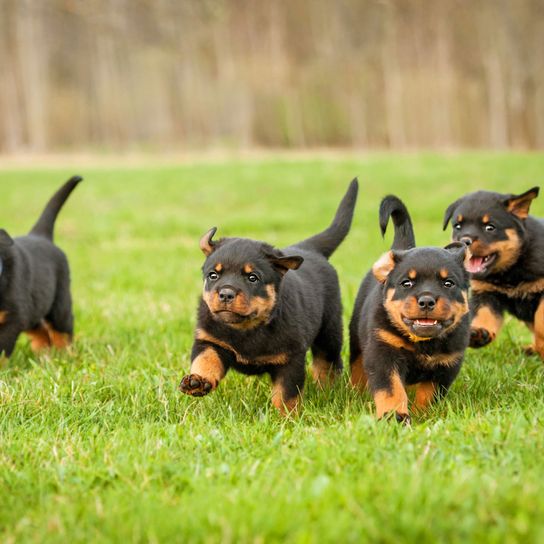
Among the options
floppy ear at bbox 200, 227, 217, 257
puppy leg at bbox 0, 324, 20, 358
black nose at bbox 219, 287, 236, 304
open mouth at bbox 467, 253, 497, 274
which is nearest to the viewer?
black nose at bbox 219, 287, 236, 304

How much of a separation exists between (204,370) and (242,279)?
432mm

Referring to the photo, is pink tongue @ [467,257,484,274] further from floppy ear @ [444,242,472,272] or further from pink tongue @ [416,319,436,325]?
pink tongue @ [416,319,436,325]

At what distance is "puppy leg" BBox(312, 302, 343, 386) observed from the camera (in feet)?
14.0

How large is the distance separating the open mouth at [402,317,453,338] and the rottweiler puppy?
106 centimetres

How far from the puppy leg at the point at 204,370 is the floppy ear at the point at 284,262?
0.45m

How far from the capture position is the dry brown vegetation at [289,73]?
30609mm

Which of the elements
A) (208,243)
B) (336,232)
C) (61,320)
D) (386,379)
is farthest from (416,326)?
(61,320)

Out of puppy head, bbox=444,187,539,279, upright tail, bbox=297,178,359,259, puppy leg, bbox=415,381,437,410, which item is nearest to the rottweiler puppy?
puppy head, bbox=444,187,539,279

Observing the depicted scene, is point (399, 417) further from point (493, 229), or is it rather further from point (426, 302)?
point (493, 229)

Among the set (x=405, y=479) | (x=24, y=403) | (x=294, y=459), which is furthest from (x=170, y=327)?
(x=405, y=479)

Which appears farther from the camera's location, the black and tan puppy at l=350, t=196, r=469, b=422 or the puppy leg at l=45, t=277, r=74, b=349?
the puppy leg at l=45, t=277, r=74, b=349

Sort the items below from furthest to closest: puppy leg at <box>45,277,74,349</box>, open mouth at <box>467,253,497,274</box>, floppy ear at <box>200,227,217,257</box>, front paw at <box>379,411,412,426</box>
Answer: puppy leg at <box>45,277,74,349</box> → open mouth at <box>467,253,497,274</box> → floppy ear at <box>200,227,217,257</box> → front paw at <box>379,411,412,426</box>

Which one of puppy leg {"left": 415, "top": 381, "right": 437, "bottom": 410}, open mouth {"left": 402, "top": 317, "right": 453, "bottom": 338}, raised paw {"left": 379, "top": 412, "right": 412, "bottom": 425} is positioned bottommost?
puppy leg {"left": 415, "top": 381, "right": 437, "bottom": 410}

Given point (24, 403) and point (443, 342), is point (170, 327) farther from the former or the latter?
point (443, 342)
